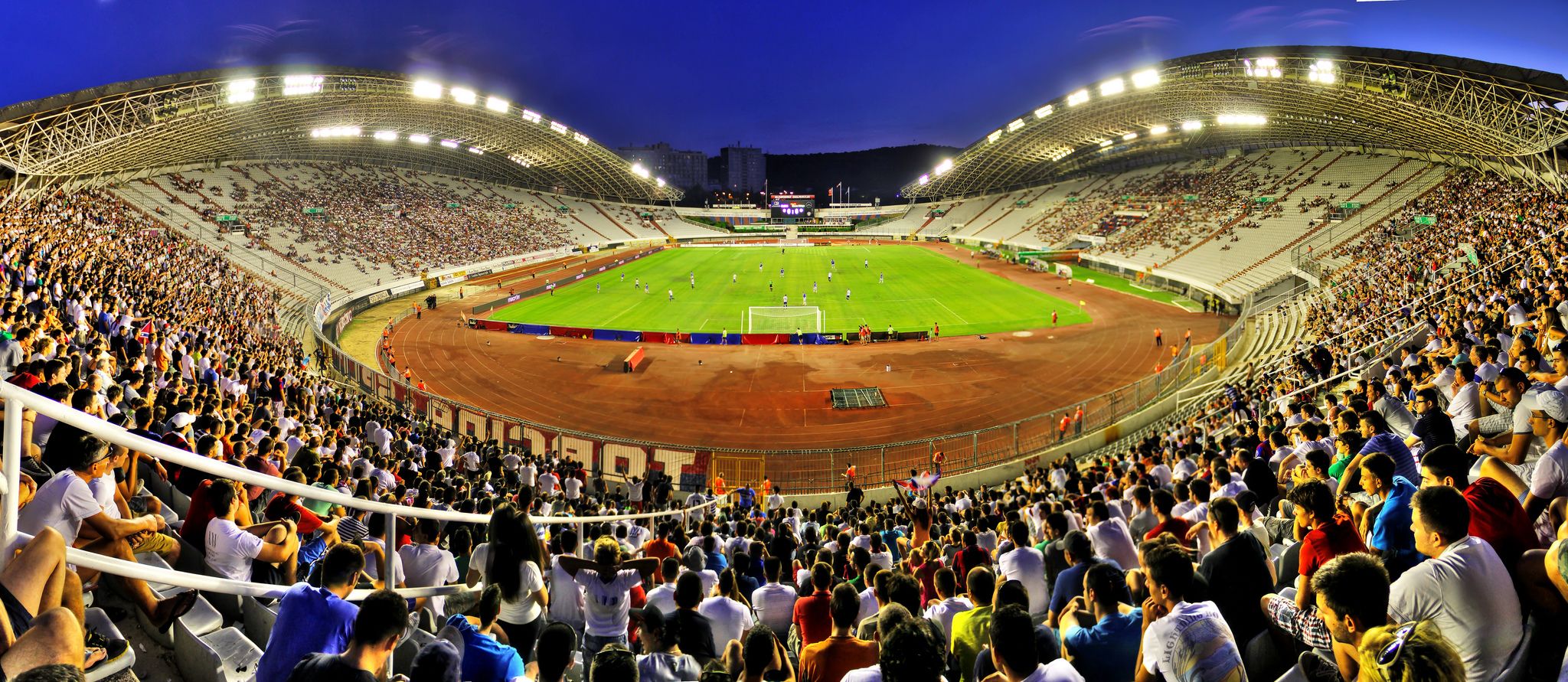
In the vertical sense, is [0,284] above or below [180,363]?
above

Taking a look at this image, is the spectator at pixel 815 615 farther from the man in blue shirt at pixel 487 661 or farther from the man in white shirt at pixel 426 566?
the man in white shirt at pixel 426 566

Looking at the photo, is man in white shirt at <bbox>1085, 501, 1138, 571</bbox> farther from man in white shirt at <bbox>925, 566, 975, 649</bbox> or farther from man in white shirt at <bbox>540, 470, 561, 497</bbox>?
Answer: man in white shirt at <bbox>540, 470, 561, 497</bbox>

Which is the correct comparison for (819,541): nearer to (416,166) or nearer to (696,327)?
(696,327)

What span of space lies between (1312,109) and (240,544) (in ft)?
220

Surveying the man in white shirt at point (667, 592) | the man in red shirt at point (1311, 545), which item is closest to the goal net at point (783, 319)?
the man in white shirt at point (667, 592)

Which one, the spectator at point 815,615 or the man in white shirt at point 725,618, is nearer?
the man in white shirt at point 725,618

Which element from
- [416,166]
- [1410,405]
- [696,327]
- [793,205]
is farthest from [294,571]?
[793,205]

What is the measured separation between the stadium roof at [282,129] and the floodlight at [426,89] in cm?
12

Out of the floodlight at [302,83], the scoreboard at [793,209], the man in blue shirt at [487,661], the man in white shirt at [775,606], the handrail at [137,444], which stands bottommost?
the man in white shirt at [775,606]

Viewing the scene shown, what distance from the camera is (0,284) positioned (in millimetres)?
17219

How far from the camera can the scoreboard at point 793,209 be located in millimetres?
165125

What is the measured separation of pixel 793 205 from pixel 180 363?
519 feet

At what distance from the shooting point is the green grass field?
46188 millimetres

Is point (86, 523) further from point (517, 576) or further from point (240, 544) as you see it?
point (517, 576)
